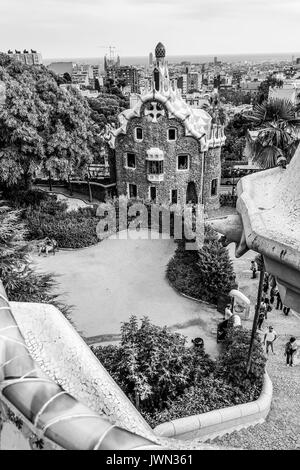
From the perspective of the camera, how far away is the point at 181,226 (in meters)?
21.9

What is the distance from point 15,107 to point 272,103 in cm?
1496

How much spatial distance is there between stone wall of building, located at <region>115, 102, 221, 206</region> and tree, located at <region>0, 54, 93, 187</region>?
298cm

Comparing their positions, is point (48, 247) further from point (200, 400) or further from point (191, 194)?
point (200, 400)

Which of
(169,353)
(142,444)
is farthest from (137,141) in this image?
(142,444)

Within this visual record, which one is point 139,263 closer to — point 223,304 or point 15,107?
point 223,304

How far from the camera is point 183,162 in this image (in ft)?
94.8

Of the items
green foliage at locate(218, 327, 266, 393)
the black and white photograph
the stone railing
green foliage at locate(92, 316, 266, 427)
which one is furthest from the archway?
the stone railing

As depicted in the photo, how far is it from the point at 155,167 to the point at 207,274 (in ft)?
42.1

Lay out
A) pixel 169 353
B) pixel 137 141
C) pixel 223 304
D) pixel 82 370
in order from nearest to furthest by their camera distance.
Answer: pixel 82 370
pixel 169 353
pixel 223 304
pixel 137 141

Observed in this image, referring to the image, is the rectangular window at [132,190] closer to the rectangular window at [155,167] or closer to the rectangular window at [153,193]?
the rectangular window at [153,193]

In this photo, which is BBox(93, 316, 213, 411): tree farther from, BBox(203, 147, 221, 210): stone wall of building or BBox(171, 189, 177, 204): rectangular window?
BBox(203, 147, 221, 210): stone wall of building

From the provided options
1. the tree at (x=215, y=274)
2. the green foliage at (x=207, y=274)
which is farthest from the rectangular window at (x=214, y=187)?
the tree at (x=215, y=274)

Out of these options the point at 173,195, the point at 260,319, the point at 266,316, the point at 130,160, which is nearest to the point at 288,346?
the point at 260,319

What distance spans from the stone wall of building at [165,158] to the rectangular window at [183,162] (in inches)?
8.7
